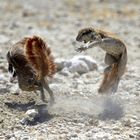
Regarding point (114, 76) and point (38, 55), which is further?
point (114, 76)

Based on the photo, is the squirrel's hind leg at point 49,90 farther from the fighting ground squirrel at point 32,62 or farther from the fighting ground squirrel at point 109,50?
the fighting ground squirrel at point 109,50

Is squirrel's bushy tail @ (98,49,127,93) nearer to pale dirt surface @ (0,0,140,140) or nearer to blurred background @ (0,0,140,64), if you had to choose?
pale dirt surface @ (0,0,140,140)

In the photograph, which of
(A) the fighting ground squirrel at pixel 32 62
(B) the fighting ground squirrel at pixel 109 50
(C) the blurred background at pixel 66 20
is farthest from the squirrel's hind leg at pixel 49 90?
(C) the blurred background at pixel 66 20

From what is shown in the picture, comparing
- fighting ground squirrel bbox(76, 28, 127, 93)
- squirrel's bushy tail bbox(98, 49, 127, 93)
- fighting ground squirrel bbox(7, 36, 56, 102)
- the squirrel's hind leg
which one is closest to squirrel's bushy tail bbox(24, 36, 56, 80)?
fighting ground squirrel bbox(7, 36, 56, 102)

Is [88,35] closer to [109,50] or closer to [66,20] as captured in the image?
[109,50]

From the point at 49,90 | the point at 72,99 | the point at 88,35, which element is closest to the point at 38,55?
the point at 49,90

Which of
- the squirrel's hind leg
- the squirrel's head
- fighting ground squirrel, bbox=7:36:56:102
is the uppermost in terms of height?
the squirrel's head
